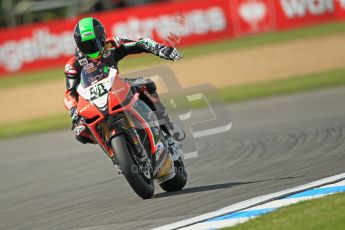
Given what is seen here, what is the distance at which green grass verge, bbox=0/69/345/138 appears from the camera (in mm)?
20531

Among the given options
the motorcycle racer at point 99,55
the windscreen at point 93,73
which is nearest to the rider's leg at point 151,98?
the motorcycle racer at point 99,55

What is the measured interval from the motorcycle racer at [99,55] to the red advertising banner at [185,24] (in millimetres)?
22765

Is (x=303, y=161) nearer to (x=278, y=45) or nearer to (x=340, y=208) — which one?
(x=340, y=208)

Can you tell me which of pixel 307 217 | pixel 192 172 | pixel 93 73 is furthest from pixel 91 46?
pixel 307 217

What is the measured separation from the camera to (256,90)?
21.6 m

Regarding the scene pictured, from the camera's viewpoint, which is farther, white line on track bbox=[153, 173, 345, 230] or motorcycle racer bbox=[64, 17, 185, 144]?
motorcycle racer bbox=[64, 17, 185, 144]

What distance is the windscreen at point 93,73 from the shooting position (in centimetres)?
889

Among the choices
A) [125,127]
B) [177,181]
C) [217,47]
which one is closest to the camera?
[125,127]

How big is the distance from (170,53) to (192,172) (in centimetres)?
258

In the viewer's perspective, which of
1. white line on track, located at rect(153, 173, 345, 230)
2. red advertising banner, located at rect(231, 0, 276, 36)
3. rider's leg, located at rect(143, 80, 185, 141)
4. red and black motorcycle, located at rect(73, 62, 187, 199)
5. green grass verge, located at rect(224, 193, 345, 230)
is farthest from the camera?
red advertising banner, located at rect(231, 0, 276, 36)

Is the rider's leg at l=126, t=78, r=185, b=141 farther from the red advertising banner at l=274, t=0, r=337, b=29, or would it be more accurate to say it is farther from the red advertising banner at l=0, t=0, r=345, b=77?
the red advertising banner at l=274, t=0, r=337, b=29

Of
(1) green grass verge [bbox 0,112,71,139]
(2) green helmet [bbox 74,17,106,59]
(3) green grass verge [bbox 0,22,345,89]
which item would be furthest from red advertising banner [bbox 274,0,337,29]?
(2) green helmet [bbox 74,17,106,59]

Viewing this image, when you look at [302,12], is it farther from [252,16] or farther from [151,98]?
[151,98]

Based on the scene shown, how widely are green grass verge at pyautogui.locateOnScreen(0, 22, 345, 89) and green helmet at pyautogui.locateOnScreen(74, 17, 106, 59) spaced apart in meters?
21.4
